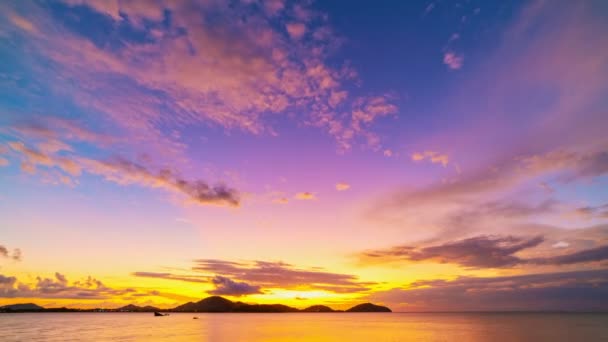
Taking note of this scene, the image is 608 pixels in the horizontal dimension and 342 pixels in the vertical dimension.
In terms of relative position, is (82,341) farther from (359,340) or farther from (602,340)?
(602,340)

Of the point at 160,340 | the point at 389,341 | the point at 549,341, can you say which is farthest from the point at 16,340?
the point at 549,341

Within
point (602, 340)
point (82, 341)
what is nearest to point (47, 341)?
point (82, 341)

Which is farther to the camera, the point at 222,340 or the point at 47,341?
the point at 222,340

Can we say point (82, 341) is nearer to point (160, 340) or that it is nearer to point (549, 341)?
point (160, 340)

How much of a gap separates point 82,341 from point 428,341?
88026mm

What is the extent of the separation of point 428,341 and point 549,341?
105ft

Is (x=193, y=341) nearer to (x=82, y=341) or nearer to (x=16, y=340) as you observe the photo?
(x=82, y=341)

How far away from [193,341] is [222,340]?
7.81 meters

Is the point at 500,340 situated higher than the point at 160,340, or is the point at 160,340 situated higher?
the point at 500,340

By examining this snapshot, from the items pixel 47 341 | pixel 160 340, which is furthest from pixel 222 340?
pixel 47 341

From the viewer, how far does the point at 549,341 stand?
3669 inches

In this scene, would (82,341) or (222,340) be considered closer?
(82,341)

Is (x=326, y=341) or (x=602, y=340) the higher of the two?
(x=602, y=340)

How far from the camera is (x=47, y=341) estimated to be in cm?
9031
